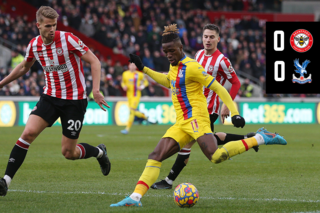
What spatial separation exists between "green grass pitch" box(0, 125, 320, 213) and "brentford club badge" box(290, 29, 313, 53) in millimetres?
14595

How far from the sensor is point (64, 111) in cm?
603

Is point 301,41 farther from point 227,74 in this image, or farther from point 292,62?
point 227,74

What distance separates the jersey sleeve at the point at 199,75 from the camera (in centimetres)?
544

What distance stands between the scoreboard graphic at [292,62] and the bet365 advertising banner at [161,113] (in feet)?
4.56

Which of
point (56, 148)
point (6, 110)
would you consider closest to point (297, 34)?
point (6, 110)

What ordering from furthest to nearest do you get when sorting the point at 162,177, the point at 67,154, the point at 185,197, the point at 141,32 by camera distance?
the point at 141,32
the point at 162,177
the point at 67,154
the point at 185,197

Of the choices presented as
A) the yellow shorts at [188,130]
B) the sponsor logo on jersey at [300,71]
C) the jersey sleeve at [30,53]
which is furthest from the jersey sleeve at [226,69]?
the sponsor logo on jersey at [300,71]

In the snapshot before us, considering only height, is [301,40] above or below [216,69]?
below

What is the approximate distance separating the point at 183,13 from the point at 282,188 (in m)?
22.5

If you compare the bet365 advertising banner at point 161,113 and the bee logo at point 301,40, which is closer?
the bet365 advertising banner at point 161,113

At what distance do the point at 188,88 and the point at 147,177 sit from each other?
1106 mm

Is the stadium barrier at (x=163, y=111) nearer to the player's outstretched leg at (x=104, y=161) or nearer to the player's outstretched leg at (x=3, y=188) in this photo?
the player's outstretched leg at (x=104, y=161)

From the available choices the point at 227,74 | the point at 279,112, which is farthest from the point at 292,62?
the point at 227,74

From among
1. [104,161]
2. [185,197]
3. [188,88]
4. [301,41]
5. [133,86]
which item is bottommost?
[301,41]
